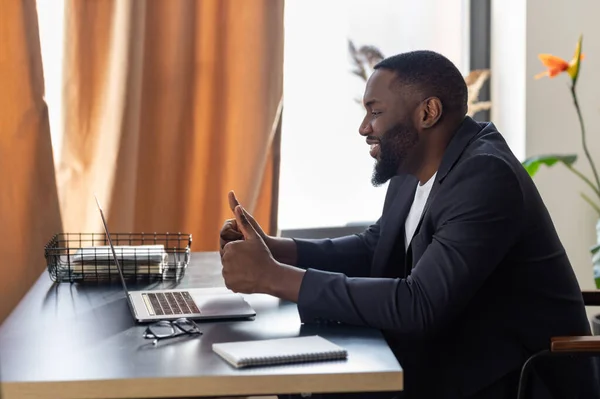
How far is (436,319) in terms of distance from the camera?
58.7 inches

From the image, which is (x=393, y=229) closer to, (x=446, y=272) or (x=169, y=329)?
(x=446, y=272)

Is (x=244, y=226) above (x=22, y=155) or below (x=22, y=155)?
below

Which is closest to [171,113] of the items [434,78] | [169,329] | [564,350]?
[434,78]

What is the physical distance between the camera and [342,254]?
6.96ft

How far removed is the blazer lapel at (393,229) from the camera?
197 centimetres

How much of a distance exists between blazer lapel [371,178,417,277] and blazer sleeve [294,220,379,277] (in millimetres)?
110

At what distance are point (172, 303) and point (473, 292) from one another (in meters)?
0.58

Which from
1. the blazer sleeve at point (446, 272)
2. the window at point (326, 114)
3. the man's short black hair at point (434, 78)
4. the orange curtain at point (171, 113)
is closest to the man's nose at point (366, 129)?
the man's short black hair at point (434, 78)

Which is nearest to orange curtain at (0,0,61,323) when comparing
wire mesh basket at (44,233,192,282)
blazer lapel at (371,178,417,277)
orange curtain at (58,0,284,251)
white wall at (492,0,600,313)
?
orange curtain at (58,0,284,251)

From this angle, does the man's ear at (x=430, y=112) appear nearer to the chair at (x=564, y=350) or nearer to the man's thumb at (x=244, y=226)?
the man's thumb at (x=244, y=226)

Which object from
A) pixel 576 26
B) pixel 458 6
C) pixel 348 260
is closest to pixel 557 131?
pixel 576 26

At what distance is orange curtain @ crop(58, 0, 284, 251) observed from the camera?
274 centimetres

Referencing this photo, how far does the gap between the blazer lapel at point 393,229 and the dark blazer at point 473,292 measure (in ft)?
0.60

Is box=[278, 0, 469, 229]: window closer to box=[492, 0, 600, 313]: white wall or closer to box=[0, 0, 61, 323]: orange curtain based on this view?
box=[492, 0, 600, 313]: white wall
